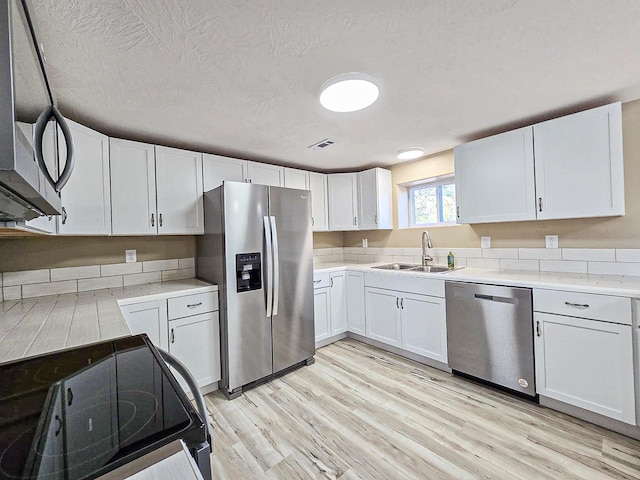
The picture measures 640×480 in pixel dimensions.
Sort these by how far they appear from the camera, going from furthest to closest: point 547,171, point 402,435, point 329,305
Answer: point 329,305, point 547,171, point 402,435

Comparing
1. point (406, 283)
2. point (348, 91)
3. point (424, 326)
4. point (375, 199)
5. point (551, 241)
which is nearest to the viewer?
point (348, 91)

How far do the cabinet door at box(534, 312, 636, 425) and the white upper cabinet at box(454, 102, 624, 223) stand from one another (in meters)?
0.83

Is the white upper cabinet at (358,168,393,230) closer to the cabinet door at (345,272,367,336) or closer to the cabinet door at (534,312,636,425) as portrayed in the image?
the cabinet door at (345,272,367,336)

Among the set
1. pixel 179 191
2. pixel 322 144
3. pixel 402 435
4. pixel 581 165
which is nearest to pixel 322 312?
pixel 402 435

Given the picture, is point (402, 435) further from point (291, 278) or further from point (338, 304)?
point (338, 304)

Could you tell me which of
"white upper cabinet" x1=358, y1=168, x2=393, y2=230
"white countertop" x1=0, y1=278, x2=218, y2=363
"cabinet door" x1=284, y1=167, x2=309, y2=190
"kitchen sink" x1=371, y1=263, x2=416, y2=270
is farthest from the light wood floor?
"cabinet door" x1=284, y1=167, x2=309, y2=190

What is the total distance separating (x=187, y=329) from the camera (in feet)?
7.57

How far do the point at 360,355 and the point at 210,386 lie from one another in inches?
59.6

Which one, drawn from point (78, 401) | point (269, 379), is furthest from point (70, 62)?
point (269, 379)

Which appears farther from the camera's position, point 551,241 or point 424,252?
point 424,252

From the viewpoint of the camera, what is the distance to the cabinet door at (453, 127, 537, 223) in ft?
7.79

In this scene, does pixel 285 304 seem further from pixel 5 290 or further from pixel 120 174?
pixel 5 290

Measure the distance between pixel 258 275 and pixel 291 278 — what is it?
1.16ft

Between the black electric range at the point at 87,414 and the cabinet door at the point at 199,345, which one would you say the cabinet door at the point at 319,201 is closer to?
the cabinet door at the point at 199,345
